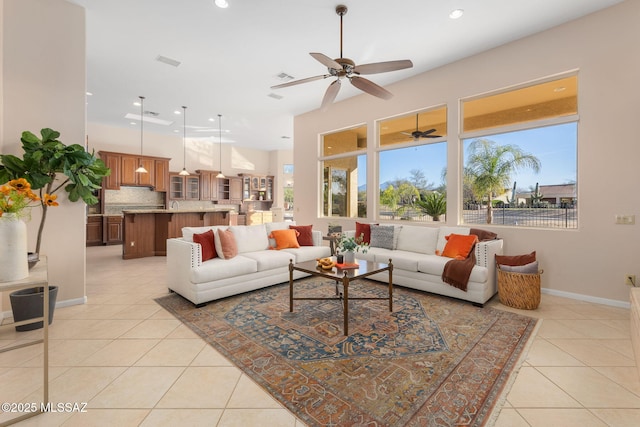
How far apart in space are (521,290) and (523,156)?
6.76 ft

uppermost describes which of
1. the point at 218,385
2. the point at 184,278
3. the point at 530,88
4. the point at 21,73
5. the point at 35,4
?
the point at 35,4

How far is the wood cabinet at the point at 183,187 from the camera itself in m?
9.29

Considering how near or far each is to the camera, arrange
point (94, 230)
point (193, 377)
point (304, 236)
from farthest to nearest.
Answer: point (94, 230), point (304, 236), point (193, 377)

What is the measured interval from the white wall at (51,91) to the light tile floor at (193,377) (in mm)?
697

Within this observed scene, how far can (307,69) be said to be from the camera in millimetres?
4953

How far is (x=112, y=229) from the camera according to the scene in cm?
801

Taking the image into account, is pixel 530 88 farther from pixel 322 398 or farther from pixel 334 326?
pixel 322 398

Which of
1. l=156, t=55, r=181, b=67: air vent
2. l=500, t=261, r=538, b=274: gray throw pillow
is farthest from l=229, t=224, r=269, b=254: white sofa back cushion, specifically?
l=500, t=261, r=538, b=274: gray throw pillow

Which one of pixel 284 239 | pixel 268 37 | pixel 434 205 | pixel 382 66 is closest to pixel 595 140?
pixel 434 205

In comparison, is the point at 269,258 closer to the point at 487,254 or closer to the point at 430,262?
the point at 430,262

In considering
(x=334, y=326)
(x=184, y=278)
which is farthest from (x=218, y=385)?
(x=184, y=278)

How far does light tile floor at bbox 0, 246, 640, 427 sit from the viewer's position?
1.67 meters

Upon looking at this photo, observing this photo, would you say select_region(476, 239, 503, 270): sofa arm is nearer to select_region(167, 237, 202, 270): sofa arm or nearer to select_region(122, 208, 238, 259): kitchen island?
select_region(167, 237, 202, 270): sofa arm

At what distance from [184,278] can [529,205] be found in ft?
15.6
